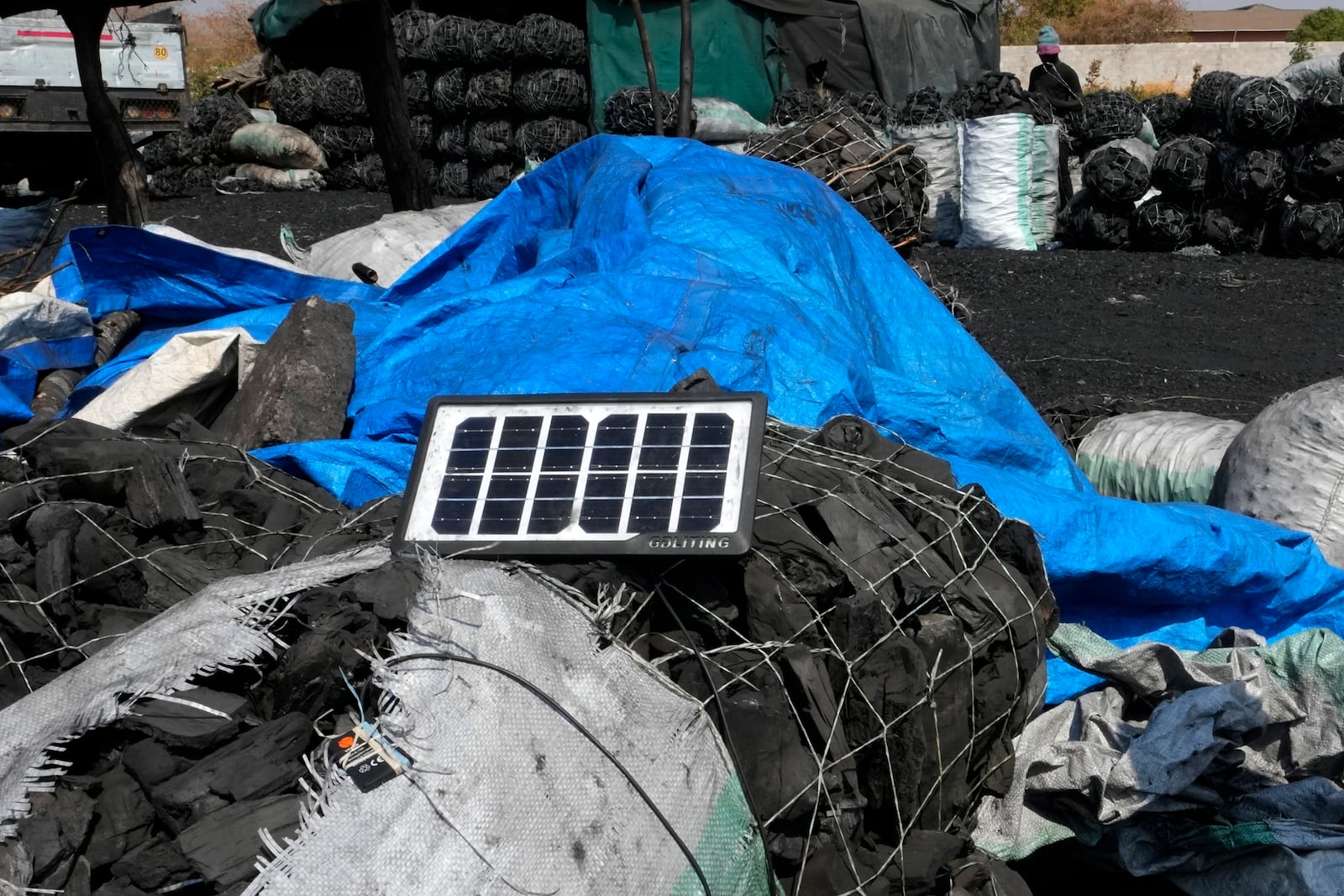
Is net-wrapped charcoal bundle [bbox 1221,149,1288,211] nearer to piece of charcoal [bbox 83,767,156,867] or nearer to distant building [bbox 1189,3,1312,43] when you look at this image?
piece of charcoal [bbox 83,767,156,867]

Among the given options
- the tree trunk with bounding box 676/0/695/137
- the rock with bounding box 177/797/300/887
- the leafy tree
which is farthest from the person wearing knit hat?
the leafy tree

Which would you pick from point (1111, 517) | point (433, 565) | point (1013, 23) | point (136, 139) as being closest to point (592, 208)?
point (1111, 517)

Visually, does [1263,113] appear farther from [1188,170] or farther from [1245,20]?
[1245,20]

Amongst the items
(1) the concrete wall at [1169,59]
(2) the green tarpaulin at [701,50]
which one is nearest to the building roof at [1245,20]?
(1) the concrete wall at [1169,59]

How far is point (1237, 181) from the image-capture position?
848 centimetres

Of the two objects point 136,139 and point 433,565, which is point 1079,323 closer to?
point 433,565

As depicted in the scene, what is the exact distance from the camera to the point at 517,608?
198cm

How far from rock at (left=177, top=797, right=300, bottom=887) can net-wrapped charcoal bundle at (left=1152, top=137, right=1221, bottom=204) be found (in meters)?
8.29

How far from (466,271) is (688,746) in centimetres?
316

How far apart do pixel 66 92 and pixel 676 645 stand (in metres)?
11.0

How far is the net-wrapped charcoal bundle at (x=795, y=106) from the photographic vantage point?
10.4m

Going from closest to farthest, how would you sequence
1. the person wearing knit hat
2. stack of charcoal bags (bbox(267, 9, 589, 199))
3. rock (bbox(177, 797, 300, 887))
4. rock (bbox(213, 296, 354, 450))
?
rock (bbox(177, 797, 300, 887)), rock (bbox(213, 296, 354, 450)), the person wearing knit hat, stack of charcoal bags (bbox(267, 9, 589, 199))

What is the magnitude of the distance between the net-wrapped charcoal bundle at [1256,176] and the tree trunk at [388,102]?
5.48 metres

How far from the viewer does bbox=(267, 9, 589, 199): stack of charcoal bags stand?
10.9 m
